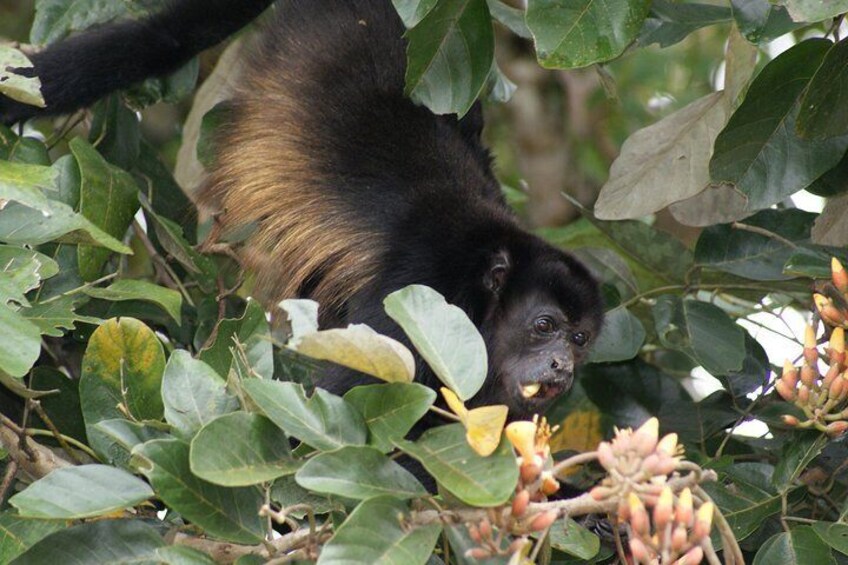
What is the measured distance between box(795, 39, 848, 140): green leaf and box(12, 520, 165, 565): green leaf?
5.04 ft

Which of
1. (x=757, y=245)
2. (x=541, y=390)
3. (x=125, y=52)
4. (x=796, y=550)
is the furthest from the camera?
(x=125, y=52)

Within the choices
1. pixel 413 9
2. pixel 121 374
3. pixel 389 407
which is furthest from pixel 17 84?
pixel 389 407

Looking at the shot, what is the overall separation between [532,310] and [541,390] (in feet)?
1.01

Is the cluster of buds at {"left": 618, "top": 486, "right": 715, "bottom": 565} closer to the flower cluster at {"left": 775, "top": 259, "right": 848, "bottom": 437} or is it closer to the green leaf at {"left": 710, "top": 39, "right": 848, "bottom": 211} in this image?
the flower cluster at {"left": 775, "top": 259, "right": 848, "bottom": 437}

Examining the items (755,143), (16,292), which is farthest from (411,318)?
(755,143)

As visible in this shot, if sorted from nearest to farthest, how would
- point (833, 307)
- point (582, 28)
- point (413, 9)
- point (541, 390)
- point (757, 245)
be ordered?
1. point (833, 307)
2. point (582, 28)
3. point (413, 9)
4. point (757, 245)
5. point (541, 390)

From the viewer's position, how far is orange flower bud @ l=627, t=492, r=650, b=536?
5.05 ft

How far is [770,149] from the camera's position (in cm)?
264

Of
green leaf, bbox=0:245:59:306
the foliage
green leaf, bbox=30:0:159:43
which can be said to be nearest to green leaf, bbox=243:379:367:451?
the foliage

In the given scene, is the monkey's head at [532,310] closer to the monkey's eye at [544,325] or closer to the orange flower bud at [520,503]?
the monkey's eye at [544,325]

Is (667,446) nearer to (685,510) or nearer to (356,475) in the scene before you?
(685,510)

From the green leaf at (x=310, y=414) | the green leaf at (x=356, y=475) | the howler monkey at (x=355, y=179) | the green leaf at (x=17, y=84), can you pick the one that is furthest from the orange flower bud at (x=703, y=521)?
the howler monkey at (x=355, y=179)

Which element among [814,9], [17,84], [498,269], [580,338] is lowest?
[580,338]

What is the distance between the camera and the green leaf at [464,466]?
1.60 m
